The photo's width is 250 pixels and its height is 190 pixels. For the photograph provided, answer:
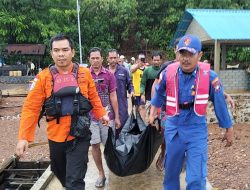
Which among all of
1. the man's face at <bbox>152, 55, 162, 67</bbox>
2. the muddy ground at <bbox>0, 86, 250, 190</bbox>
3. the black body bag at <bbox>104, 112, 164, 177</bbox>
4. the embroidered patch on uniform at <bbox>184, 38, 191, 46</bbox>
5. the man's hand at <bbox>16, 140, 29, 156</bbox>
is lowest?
the muddy ground at <bbox>0, 86, 250, 190</bbox>

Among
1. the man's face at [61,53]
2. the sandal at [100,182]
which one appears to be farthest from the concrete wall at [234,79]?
the man's face at [61,53]

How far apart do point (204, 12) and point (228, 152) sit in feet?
28.7

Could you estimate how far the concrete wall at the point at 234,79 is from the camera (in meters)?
13.3

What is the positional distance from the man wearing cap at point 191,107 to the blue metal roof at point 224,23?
8382 millimetres

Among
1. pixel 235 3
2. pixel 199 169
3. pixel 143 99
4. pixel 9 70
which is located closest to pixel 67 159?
pixel 199 169

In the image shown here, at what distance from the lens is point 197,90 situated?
3.86 meters

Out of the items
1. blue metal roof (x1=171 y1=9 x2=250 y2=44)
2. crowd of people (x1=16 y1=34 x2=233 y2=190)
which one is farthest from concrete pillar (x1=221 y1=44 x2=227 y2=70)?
crowd of people (x1=16 y1=34 x2=233 y2=190)

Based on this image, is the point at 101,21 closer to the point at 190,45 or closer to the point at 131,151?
the point at 131,151

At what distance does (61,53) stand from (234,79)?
10.5m

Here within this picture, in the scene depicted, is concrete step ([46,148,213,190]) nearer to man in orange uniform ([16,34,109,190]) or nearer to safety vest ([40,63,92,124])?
man in orange uniform ([16,34,109,190])

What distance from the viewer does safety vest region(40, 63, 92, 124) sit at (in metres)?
3.64

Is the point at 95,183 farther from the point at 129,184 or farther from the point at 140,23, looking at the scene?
the point at 140,23

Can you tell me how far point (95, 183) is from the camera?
17.5 feet

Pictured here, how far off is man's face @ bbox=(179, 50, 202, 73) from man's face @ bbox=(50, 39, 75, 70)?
3.55 feet
